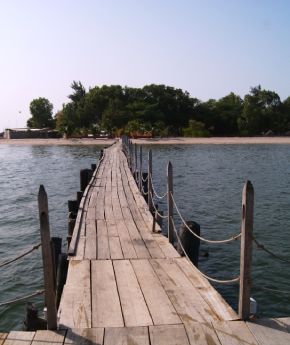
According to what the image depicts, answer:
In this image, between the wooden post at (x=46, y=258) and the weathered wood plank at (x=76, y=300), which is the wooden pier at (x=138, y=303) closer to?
the weathered wood plank at (x=76, y=300)

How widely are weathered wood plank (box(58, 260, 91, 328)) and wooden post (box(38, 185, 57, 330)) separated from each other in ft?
0.89

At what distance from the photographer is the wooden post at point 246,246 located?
4.75 metres

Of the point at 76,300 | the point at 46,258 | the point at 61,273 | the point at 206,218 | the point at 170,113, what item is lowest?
the point at 206,218

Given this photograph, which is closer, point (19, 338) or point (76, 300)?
point (19, 338)

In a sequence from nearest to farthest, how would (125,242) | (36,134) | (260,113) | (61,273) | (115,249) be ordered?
(61,273) → (115,249) → (125,242) → (260,113) → (36,134)

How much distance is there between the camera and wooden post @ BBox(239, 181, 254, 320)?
4746 mm

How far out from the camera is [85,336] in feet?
15.2

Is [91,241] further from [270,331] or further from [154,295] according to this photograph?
[270,331]

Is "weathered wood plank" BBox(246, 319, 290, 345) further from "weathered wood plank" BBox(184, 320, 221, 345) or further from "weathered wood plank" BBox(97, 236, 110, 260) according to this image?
"weathered wood plank" BBox(97, 236, 110, 260)

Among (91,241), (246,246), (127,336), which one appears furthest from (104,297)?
(91,241)

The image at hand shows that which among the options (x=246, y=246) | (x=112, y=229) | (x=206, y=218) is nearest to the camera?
(x=246, y=246)

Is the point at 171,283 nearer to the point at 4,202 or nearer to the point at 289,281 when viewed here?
the point at 289,281

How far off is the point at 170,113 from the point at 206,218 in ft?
243

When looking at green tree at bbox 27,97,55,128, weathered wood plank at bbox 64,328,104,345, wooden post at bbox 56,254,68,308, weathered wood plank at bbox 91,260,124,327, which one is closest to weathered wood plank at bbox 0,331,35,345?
weathered wood plank at bbox 64,328,104,345
